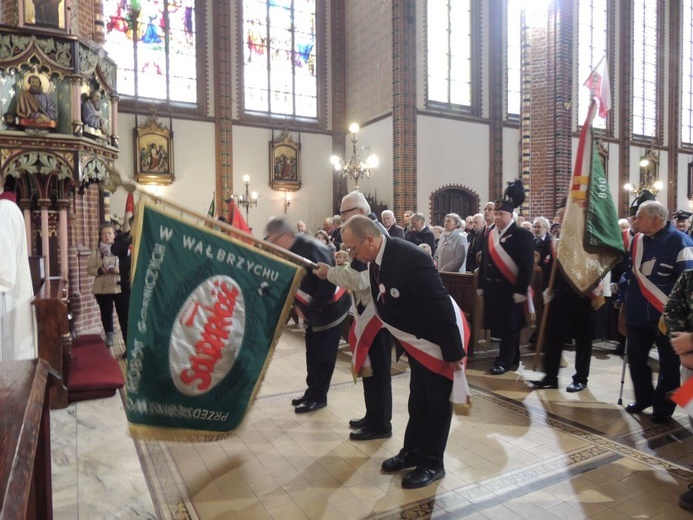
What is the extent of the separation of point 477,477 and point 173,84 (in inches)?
581

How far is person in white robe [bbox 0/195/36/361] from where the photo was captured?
4.04 m

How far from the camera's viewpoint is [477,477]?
10.7 ft

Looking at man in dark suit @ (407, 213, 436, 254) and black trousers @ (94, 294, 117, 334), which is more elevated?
man in dark suit @ (407, 213, 436, 254)

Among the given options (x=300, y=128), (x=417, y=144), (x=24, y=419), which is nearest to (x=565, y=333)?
(x=24, y=419)

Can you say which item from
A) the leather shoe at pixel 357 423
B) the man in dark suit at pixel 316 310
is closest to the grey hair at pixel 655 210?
the man in dark suit at pixel 316 310

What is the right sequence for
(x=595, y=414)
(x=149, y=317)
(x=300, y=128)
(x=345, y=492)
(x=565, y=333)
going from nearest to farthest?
1. (x=149, y=317)
2. (x=345, y=492)
3. (x=595, y=414)
4. (x=565, y=333)
5. (x=300, y=128)

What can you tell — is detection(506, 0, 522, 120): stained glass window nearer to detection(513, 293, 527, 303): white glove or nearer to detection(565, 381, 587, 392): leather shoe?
detection(513, 293, 527, 303): white glove

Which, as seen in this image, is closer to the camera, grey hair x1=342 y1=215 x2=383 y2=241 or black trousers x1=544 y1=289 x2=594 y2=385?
grey hair x1=342 y1=215 x2=383 y2=241

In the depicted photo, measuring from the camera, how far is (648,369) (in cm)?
426

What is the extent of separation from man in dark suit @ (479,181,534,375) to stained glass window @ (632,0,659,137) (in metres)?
17.3

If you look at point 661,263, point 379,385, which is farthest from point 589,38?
point 379,385

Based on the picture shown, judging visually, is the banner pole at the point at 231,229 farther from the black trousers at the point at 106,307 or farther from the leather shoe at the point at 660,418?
the black trousers at the point at 106,307

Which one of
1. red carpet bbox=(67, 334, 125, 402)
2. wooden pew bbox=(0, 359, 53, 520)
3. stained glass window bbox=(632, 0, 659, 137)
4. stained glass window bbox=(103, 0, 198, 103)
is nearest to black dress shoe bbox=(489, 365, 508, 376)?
red carpet bbox=(67, 334, 125, 402)

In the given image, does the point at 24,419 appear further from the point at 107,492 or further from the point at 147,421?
the point at 107,492
